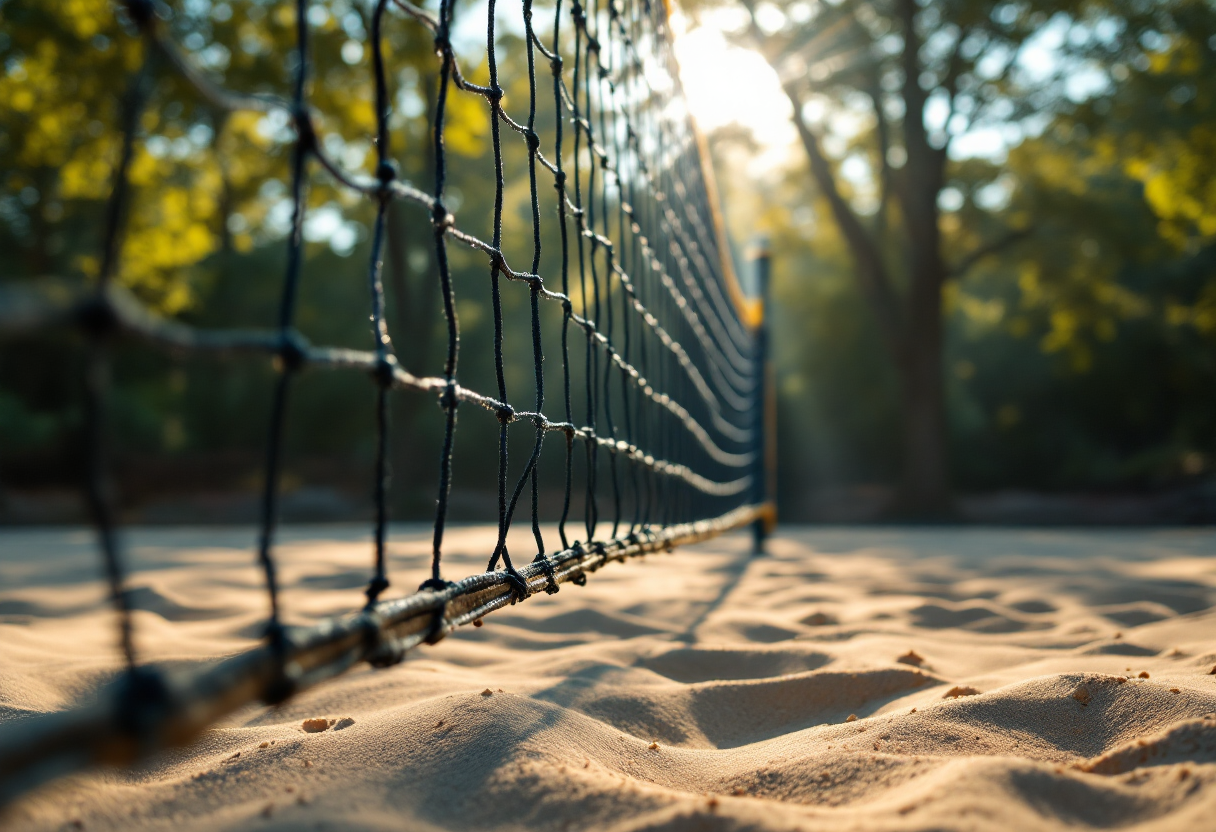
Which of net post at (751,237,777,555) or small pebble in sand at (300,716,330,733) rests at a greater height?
net post at (751,237,777,555)

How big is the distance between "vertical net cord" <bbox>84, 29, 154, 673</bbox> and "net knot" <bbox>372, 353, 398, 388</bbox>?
1.05 feet

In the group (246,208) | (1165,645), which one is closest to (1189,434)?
(1165,645)

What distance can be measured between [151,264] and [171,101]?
2.73 m

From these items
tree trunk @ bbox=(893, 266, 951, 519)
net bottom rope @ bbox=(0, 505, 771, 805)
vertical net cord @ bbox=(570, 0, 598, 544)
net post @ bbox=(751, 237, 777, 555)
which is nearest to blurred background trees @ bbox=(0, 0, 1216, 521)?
tree trunk @ bbox=(893, 266, 951, 519)

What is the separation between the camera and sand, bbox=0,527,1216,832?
3.22ft

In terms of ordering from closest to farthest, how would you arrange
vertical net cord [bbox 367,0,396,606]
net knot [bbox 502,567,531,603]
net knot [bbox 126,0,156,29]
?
net knot [bbox 126,0,156,29] → vertical net cord [bbox 367,0,396,606] → net knot [bbox 502,567,531,603]

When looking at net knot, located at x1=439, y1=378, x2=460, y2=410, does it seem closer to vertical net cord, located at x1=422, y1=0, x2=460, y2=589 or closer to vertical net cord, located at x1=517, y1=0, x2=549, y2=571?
vertical net cord, located at x1=422, y1=0, x2=460, y2=589

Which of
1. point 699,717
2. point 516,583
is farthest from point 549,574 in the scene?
point 699,717

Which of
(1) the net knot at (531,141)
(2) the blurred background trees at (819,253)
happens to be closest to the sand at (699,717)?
(1) the net knot at (531,141)

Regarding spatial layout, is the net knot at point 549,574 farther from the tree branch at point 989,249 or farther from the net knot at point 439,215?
the tree branch at point 989,249

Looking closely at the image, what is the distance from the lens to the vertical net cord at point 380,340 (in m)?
0.95

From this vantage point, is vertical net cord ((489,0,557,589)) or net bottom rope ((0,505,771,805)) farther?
vertical net cord ((489,0,557,589))

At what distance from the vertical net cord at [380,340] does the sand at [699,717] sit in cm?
28

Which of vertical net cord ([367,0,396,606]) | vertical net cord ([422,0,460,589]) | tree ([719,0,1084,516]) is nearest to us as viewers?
vertical net cord ([367,0,396,606])
